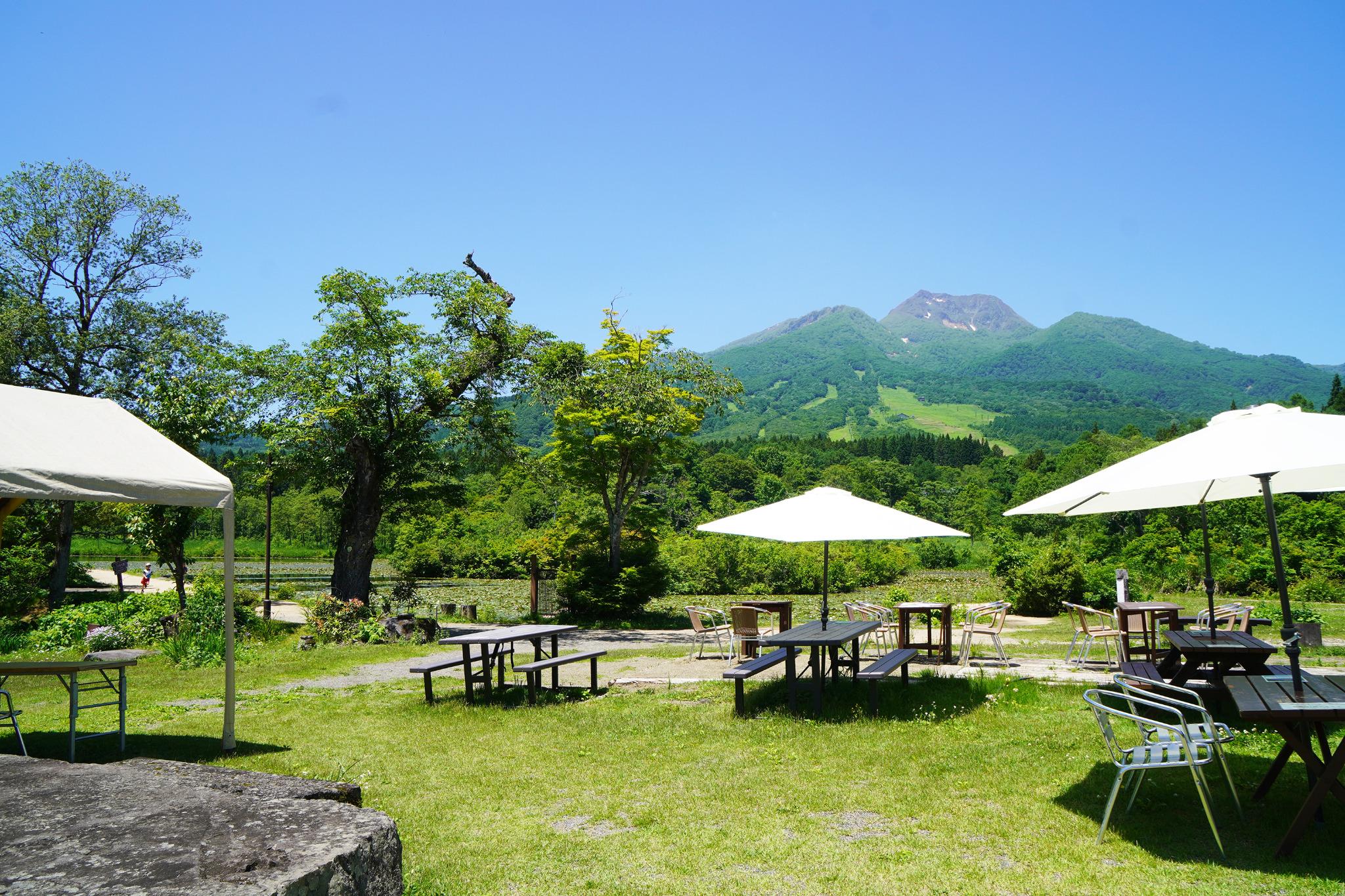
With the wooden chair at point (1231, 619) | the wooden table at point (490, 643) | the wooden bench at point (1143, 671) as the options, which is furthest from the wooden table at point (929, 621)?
the wooden table at point (490, 643)

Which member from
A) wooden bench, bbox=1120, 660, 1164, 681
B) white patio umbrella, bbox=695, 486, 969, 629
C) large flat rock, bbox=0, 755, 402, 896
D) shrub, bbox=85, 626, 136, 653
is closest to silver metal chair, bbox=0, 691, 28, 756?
large flat rock, bbox=0, 755, 402, 896

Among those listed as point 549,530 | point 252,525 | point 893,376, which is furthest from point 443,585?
point 893,376

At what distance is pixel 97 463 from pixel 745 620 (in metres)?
6.96

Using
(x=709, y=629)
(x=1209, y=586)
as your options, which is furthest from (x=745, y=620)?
(x=1209, y=586)

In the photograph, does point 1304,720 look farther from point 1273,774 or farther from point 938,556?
point 938,556

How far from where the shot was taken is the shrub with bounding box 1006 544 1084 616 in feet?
57.2

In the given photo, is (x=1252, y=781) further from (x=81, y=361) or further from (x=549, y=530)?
(x=81, y=361)

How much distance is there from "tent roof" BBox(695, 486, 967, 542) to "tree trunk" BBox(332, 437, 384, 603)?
11.0 metres

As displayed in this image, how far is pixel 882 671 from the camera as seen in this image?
25.0 feet

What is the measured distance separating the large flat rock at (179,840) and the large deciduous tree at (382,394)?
1445 cm

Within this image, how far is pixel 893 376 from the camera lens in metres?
185

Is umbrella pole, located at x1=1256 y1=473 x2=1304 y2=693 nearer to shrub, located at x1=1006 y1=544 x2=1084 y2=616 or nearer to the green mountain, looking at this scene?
shrub, located at x1=1006 y1=544 x2=1084 y2=616

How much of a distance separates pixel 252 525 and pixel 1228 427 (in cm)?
6847

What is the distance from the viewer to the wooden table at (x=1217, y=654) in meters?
6.38
